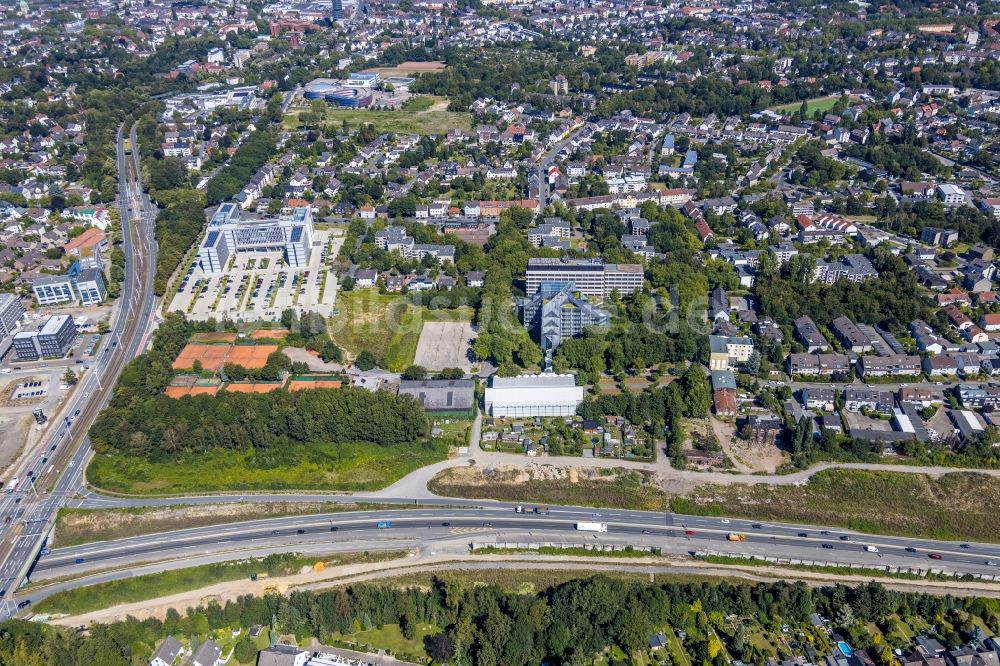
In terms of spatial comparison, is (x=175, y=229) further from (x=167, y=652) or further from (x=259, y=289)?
(x=167, y=652)

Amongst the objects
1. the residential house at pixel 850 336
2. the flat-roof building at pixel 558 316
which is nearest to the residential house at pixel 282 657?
the flat-roof building at pixel 558 316

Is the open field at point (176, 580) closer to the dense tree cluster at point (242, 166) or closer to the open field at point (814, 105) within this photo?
the dense tree cluster at point (242, 166)

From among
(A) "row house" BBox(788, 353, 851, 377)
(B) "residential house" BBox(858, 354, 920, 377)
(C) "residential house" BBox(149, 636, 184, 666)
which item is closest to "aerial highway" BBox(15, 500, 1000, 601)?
(C) "residential house" BBox(149, 636, 184, 666)

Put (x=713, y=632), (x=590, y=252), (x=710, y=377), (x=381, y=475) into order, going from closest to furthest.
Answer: (x=713, y=632), (x=381, y=475), (x=710, y=377), (x=590, y=252)

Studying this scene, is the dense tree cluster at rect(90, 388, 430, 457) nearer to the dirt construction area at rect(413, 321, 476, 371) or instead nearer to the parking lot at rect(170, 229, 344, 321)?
the dirt construction area at rect(413, 321, 476, 371)

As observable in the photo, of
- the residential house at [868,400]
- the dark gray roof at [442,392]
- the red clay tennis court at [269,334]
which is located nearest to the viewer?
the residential house at [868,400]

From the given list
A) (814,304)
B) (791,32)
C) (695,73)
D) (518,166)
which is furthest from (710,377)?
(791,32)

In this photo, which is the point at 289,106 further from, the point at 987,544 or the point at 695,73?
the point at 987,544
